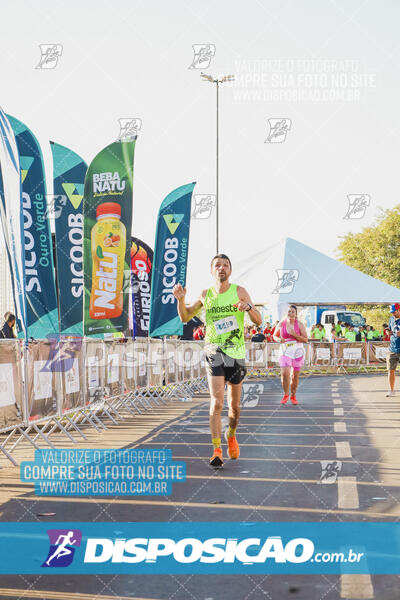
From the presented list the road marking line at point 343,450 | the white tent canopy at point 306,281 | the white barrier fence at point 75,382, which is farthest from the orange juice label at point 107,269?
the white tent canopy at point 306,281

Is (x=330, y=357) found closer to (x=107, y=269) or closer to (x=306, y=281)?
(x=306, y=281)

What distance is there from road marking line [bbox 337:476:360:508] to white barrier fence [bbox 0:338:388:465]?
3704 millimetres

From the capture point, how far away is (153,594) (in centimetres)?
404

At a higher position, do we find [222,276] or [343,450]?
[222,276]

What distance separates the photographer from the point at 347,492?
21.5ft

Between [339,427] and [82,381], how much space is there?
3966 millimetres

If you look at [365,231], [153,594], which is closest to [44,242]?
[153,594]

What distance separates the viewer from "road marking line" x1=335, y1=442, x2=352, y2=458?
872 cm

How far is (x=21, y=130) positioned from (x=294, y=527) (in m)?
9.27

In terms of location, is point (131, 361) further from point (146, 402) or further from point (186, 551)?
point (186, 551)
